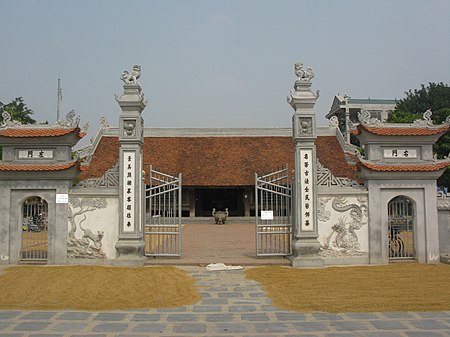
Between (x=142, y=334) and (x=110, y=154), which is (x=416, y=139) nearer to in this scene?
(x=142, y=334)

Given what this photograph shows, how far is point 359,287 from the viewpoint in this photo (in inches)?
296

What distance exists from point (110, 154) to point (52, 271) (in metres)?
16.8

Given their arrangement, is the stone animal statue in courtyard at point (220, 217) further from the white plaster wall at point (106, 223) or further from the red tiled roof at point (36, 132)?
the red tiled roof at point (36, 132)

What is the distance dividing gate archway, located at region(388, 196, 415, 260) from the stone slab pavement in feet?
14.8

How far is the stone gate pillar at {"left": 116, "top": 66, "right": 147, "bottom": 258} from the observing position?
989cm

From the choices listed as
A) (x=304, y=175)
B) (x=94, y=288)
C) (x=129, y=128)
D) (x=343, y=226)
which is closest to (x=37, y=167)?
(x=129, y=128)

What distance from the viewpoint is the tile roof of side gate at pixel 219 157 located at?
23.8 metres

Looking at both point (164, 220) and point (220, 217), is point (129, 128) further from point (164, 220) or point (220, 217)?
point (220, 217)

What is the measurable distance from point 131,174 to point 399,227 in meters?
6.26

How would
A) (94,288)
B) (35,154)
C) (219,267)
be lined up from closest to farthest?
(94,288) < (219,267) < (35,154)

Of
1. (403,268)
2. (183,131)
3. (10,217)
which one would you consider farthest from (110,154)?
(403,268)

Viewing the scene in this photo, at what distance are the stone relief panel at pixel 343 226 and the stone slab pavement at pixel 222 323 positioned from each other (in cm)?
377

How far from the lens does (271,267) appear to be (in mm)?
9570

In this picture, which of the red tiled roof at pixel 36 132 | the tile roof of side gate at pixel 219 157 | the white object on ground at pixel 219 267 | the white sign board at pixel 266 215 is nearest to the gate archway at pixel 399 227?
the white sign board at pixel 266 215
